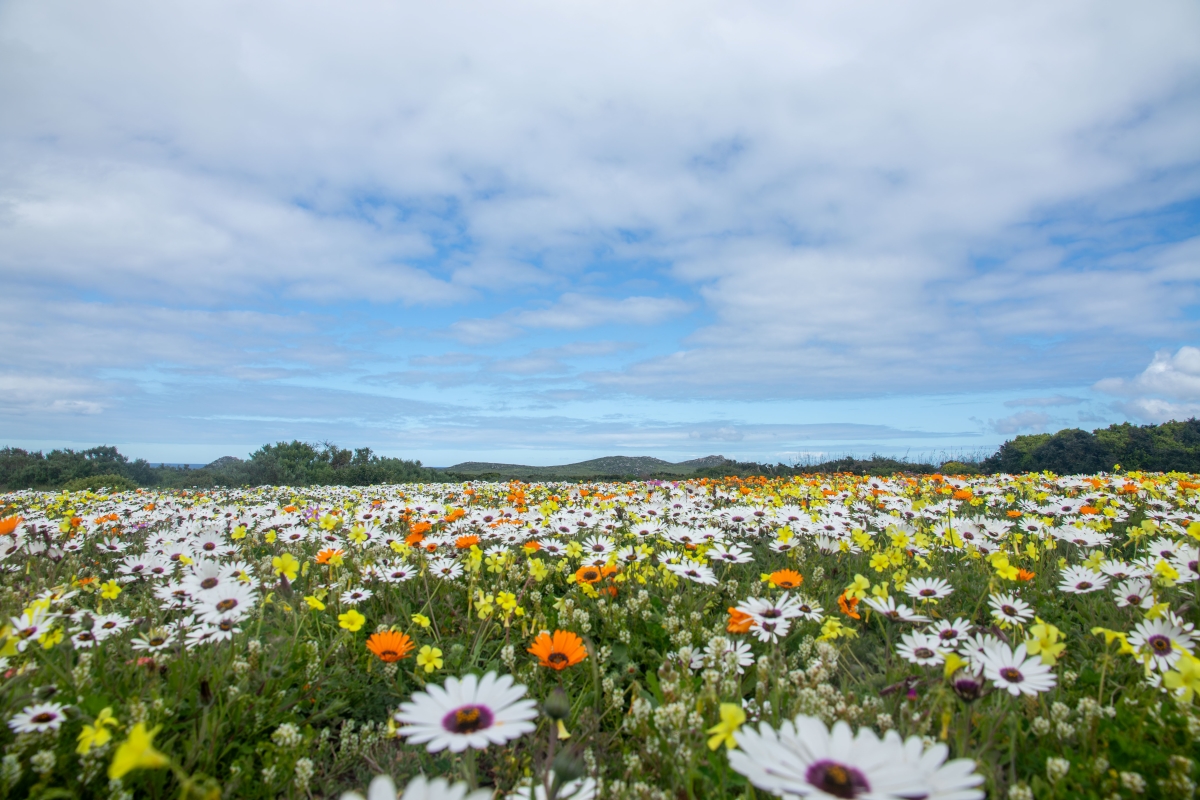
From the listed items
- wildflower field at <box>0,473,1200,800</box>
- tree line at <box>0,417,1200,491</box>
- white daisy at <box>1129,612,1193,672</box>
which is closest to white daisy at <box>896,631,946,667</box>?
wildflower field at <box>0,473,1200,800</box>

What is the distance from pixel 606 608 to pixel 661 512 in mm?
2978

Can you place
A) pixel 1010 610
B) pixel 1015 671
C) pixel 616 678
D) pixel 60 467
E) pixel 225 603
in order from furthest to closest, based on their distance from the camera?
pixel 60 467, pixel 1010 610, pixel 616 678, pixel 225 603, pixel 1015 671

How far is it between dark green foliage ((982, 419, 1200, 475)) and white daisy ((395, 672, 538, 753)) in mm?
28881

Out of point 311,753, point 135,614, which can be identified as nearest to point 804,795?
point 311,753

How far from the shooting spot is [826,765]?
1521mm

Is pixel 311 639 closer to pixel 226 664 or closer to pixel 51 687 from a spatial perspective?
pixel 226 664

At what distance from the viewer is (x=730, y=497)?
892cm

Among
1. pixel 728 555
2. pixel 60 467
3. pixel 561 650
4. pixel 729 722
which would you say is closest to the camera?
pixel 729 722

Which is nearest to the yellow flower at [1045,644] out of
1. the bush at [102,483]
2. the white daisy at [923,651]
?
the white daisy at [923,651]

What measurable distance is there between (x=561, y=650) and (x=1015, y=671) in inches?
74.7

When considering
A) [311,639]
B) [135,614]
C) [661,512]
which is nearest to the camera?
[311,639]

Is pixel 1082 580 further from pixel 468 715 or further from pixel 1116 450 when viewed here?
pixel 1116 450

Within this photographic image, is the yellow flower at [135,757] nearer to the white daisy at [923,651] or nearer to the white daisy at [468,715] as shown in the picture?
the white daisy at [468,715]

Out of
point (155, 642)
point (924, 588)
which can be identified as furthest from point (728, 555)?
point (155, 642)
